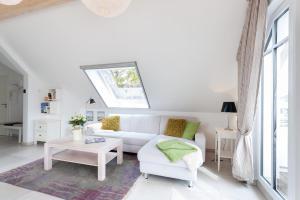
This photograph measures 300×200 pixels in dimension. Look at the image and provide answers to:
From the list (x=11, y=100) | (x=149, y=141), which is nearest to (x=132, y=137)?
(x=149, y=141)

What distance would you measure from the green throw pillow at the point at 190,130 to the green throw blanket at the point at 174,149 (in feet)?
2.45

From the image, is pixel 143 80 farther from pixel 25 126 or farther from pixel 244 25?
pixel 25 126

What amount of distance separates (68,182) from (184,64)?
2562mm

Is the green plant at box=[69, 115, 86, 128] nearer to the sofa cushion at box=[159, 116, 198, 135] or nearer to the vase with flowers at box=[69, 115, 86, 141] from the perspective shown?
the vase with flowers at box=[69, 115, 86, 141]

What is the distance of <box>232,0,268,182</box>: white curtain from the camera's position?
77.0 inches

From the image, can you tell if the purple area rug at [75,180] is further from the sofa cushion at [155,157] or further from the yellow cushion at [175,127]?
the yellow cushion at [175,127]

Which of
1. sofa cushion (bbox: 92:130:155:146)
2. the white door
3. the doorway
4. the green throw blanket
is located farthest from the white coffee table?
the white door

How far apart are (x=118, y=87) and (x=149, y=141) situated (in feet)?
5.85

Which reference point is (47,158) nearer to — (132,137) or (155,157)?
(132,137)

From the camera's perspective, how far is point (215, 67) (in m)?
2.92

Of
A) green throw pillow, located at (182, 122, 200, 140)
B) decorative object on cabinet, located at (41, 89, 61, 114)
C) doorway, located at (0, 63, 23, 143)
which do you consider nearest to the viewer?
green throw pillow, located at (182, 122, 200, 140)

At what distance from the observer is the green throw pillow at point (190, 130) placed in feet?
10.8

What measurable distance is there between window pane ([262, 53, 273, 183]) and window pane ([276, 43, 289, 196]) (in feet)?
0.52

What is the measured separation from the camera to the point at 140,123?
154 inches
